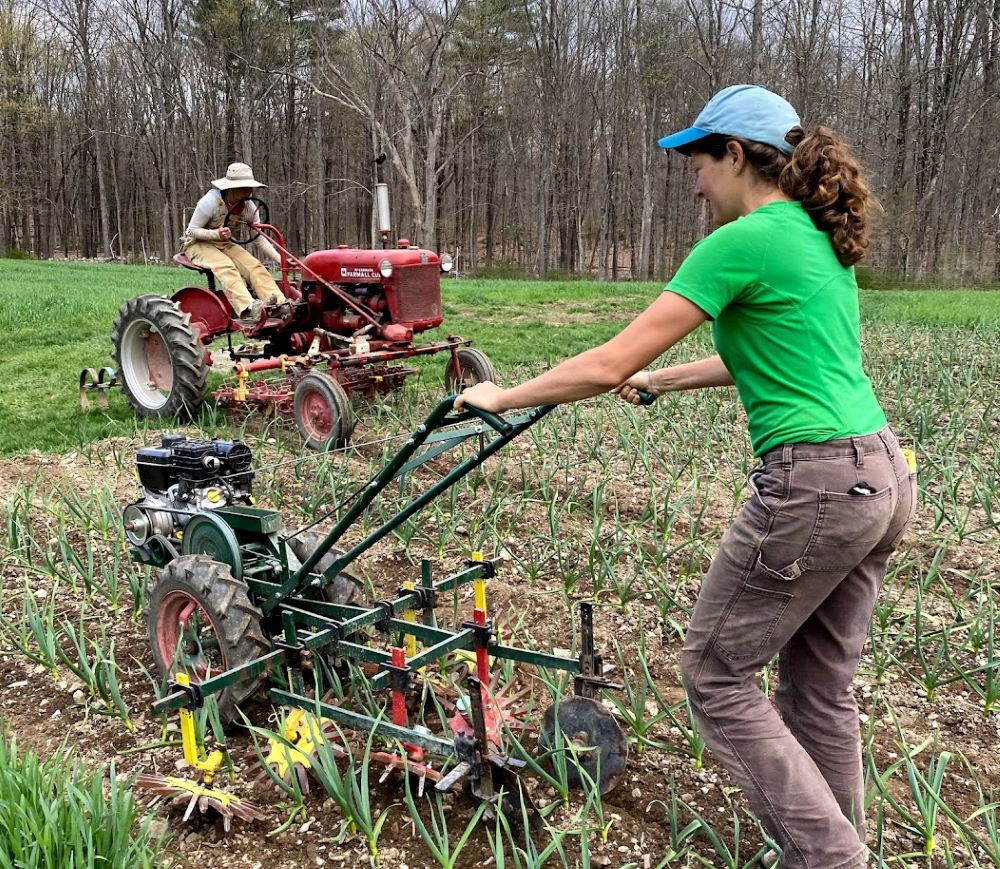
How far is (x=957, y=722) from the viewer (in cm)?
316

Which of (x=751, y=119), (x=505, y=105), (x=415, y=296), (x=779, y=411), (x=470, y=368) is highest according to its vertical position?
(x=505, y=105)

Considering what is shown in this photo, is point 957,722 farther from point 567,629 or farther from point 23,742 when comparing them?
point 23,742

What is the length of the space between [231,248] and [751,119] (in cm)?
631

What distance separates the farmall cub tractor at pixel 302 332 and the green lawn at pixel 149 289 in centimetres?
52

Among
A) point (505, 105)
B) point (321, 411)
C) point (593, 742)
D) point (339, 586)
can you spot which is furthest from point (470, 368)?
point (505, 105)

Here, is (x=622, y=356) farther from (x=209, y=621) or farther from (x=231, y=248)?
(x=231, y=248)

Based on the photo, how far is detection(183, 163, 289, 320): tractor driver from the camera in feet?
23.7

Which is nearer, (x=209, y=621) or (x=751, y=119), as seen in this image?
(x=751, y=119)

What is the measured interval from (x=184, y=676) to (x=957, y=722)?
2.52 meters

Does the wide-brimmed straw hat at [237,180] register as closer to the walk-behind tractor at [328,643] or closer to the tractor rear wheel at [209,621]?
the walk-behind tractor at [328,643]

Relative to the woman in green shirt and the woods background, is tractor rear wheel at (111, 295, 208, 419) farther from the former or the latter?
the woods background

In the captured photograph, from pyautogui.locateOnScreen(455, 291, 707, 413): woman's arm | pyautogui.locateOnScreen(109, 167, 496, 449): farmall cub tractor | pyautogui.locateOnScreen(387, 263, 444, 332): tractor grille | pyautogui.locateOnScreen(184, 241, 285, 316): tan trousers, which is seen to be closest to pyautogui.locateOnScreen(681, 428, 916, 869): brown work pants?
pyautogui.locateOnScreen(455, 291, 707, 413): woman's arm

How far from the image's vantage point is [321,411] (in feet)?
21.1

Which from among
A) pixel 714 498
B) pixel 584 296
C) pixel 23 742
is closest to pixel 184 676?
pixel 23 742
